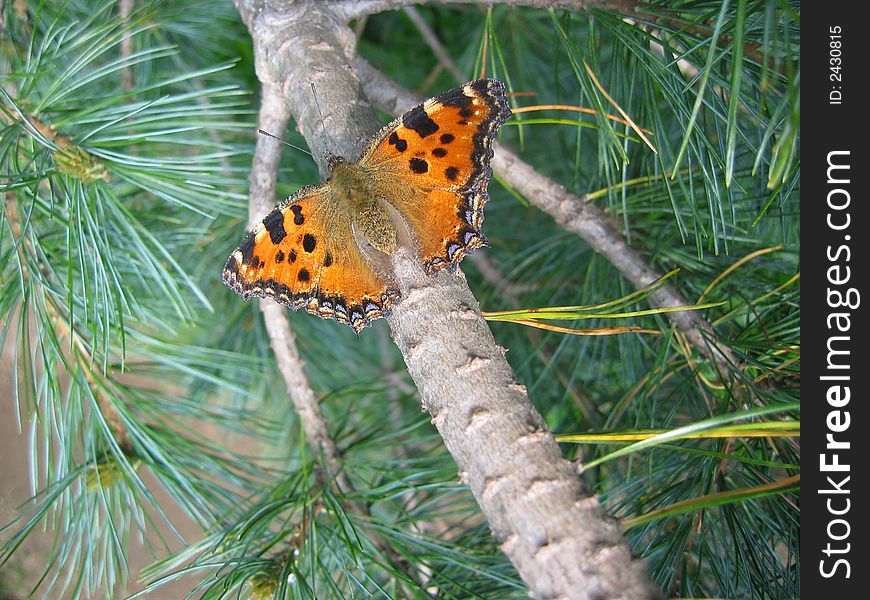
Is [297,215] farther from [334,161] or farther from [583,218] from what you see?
[583,218]

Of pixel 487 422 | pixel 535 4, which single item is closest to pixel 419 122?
pixel 535 4

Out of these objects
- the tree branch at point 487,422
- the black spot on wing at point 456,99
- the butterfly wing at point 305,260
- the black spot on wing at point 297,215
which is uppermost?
the black spot on wing at point 456,99

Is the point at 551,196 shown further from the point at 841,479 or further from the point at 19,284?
the point at 19,284

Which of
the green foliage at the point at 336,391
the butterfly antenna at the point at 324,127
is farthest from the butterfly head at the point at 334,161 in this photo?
the green foliage at the point at 336,391

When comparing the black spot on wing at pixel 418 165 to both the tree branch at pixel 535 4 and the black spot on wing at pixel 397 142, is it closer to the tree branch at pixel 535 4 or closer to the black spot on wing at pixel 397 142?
the black spot on wing at pixel 397 142

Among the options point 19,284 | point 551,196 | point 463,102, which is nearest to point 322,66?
point 463,102

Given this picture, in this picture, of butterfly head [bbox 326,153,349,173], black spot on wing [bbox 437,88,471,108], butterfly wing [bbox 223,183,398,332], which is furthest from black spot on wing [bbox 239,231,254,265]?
black spot on wing [bbox 437,88,471,108]
